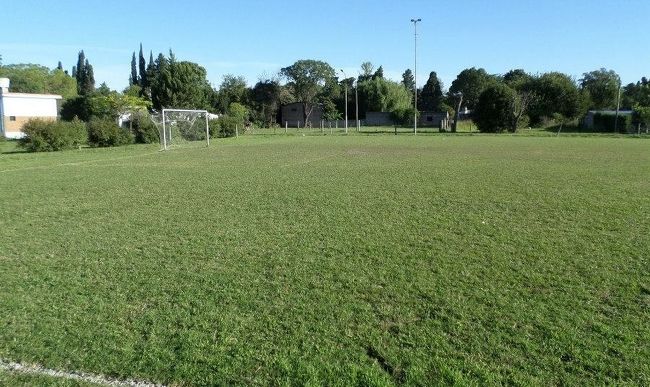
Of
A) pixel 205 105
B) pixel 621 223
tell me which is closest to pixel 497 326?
pixel 621 223

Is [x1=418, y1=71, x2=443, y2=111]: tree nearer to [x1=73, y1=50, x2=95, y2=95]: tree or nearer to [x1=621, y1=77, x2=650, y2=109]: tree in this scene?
[x1=621, y1=77, x2=650, y2=109]: tree

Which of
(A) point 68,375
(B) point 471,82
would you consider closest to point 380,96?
(B) point 471,82

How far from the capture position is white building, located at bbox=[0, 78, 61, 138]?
1578 inches

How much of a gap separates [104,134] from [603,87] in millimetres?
71847

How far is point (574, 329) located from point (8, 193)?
11045mm

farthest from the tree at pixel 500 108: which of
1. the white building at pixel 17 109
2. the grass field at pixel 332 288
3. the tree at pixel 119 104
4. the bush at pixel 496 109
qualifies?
the grass field at pixel 332 288

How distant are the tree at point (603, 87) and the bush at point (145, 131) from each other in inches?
2416

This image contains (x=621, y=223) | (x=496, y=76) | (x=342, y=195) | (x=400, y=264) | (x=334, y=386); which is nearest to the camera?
→ (x=334, y=386)

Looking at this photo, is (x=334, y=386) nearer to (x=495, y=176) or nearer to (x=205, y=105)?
(x=495, y=176)

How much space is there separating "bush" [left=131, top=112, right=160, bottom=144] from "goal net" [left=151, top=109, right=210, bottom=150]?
0.79 meters

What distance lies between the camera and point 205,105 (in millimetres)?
63938

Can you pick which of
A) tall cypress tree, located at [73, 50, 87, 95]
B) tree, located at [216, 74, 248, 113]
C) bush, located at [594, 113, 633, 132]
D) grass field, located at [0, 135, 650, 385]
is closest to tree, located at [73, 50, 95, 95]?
tall cypress tree, located at [73, 50, 87, 95]

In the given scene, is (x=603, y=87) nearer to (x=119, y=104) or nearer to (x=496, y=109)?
(x=496, y=109)

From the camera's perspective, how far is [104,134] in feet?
89.6
